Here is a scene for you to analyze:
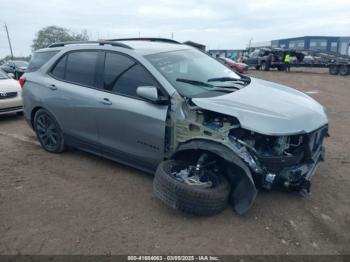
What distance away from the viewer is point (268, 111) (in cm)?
336

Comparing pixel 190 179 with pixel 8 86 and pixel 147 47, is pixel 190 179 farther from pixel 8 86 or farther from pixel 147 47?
pixel 8 86

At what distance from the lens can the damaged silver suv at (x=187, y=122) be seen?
3.32 m

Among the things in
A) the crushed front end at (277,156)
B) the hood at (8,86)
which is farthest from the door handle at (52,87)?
the hood at (8,86)

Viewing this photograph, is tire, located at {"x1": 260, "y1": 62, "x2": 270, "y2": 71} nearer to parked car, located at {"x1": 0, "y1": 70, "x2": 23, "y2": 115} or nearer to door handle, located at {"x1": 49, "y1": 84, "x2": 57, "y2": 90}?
parked car, located at {"x1": 0, "y1": 70, "x2": 23, "y2": 115}

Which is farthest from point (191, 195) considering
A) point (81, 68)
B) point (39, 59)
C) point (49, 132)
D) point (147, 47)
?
point (39, 59)

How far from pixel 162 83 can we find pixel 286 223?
2.06 metres

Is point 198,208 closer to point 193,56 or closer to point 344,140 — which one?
point 193,56

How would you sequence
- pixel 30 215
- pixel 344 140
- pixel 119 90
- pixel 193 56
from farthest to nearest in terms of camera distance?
pixel 344 140, pixel 193 56, pixel 119 90, pixel 30 215

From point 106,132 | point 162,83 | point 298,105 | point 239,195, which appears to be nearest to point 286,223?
point 239,195

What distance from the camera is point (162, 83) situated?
3717mm

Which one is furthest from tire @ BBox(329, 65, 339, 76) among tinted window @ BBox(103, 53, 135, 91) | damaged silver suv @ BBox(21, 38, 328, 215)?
tinted window @ BBox(103, 53, 135, 91)

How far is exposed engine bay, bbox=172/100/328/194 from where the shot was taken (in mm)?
3338

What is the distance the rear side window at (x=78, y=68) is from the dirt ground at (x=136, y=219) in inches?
51.5

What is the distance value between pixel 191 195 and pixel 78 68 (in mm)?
2670
